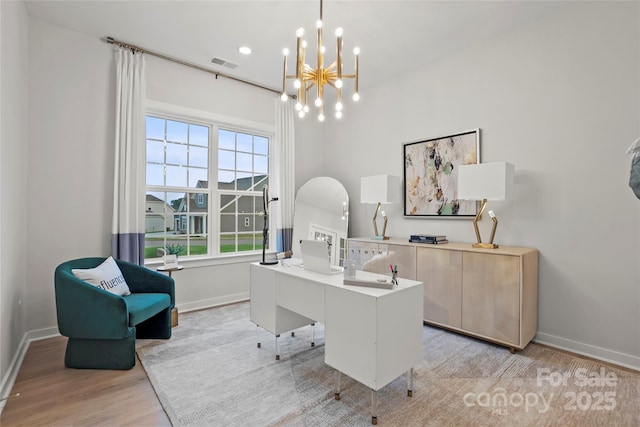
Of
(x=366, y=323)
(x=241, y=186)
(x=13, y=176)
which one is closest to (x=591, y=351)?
(x=366, y=323)

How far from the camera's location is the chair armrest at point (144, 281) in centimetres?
302

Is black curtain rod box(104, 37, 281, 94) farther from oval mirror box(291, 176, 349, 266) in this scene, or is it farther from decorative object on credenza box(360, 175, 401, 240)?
decorative object on credenza box(360, 175, 401, 240)

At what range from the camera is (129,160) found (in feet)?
11.0

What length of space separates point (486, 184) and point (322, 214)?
2.35m

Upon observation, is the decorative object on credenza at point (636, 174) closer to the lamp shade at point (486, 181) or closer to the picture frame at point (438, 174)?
the lamp shade at point (486, 181)

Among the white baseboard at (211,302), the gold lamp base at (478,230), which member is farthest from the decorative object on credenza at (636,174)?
the white baseboard at (211,302)

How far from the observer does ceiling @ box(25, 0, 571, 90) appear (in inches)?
109

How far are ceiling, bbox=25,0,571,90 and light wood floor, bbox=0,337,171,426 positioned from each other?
10.2 feet

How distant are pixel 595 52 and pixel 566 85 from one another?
0.30 m

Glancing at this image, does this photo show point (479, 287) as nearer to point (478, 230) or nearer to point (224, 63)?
point (478, 230)

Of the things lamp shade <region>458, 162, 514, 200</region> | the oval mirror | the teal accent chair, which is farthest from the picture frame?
the teal accent chair

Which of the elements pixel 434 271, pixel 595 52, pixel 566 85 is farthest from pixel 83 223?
pixel 595 52

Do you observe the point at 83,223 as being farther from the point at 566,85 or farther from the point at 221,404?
the point at 566,85

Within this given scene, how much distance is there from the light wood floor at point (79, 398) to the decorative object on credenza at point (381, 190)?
2843 millimetres
